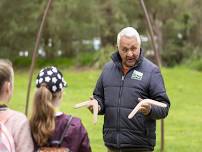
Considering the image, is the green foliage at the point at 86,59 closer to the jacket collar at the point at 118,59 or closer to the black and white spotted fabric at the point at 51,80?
the jacket collar at the point at 118,59

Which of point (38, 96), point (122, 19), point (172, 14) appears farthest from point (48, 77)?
point (172, 14)

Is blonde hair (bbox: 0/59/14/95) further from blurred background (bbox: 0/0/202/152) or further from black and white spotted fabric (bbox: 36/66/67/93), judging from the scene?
blurred background (bbox: 0/0/202/152)

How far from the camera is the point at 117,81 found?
433 centimetres

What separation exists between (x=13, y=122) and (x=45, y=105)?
0.22 metres

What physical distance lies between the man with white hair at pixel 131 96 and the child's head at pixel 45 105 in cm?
90

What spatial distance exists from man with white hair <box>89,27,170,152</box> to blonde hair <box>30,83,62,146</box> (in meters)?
0.92

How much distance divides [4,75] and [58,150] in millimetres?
551

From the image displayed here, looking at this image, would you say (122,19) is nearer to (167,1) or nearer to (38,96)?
(167,1)

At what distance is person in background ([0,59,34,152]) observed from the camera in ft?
10.7

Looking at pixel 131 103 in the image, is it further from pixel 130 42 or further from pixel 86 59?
pixel 86 59

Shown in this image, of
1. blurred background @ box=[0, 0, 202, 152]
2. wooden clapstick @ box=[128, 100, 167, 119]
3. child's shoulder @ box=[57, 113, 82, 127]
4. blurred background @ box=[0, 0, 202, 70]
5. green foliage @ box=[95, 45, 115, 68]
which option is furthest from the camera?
blurred background @ box=[0, 0, 202, 70]

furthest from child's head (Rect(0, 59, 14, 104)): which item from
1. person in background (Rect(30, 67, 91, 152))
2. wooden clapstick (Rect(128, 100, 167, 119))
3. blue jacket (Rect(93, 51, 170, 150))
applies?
blue jacket (Rect(93, 51, 170, 150))

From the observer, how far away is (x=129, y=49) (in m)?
Result: 4.25

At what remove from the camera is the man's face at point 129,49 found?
4.23 meters
